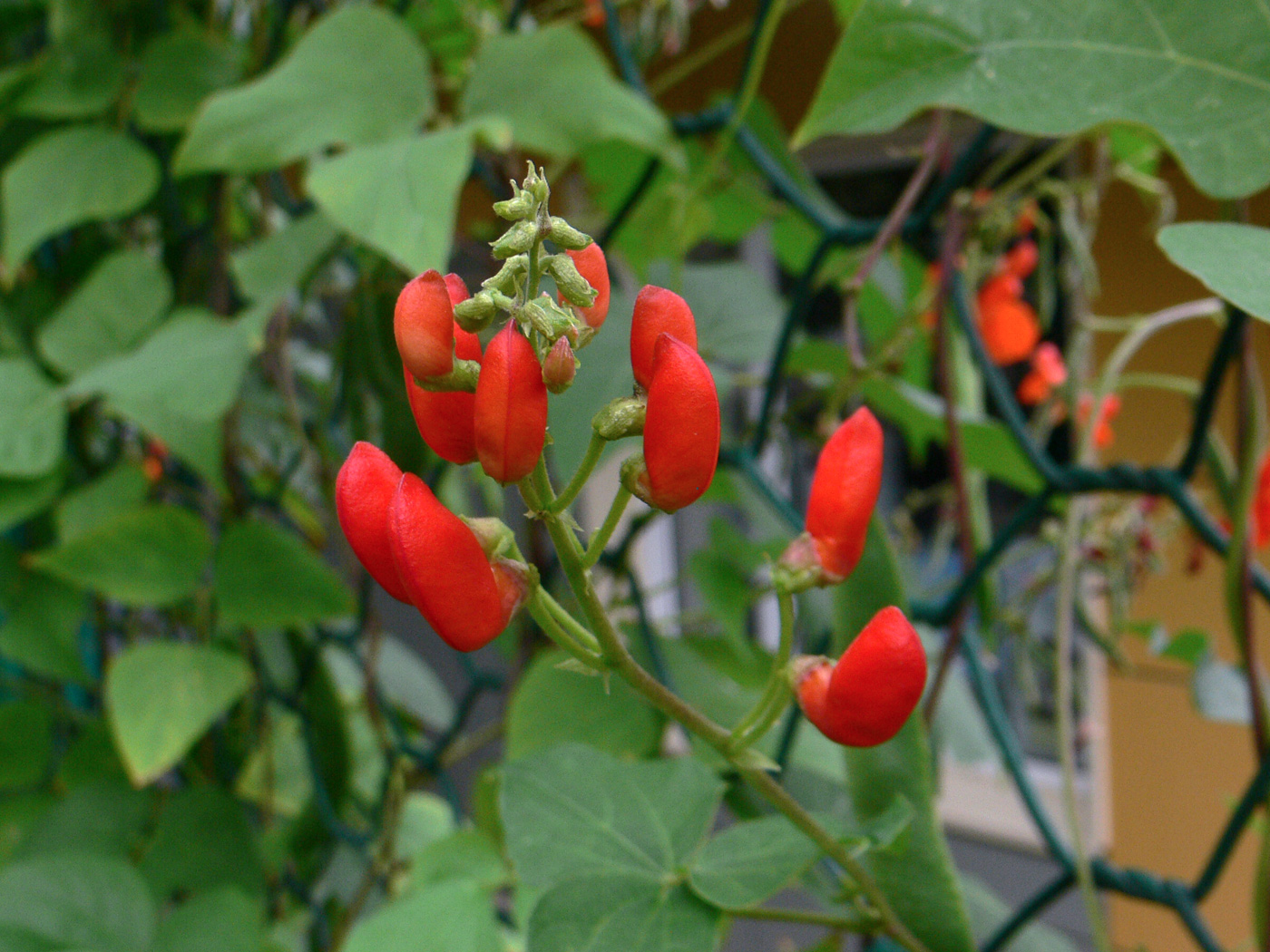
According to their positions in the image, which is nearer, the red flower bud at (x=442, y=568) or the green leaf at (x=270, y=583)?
the red flower bud at (x=442, y=568)

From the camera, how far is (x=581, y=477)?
0.15 m

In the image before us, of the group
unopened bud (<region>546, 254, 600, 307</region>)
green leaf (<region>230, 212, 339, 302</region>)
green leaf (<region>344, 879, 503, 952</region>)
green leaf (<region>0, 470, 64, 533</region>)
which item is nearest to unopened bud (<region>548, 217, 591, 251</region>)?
unopened bud (<region>546, 254, 600, 307</region>)

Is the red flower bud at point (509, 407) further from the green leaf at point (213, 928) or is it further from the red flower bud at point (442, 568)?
the green leaf at point (213, 928)

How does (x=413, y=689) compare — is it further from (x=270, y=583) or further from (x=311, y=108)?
(x=311, y=108)

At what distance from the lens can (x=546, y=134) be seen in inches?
15.9

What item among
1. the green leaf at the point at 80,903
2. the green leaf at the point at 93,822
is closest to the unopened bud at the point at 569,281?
the green leaf at the point at 80,903

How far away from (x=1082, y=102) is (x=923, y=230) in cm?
14

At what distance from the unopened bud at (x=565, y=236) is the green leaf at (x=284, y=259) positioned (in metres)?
0.35

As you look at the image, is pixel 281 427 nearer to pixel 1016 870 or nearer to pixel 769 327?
pixel 769 327

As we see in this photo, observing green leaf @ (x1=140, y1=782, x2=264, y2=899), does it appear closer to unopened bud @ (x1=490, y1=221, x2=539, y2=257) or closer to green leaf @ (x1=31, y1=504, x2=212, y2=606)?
green leaf @ (x1=31, y1=504, x2=212, y2=606)

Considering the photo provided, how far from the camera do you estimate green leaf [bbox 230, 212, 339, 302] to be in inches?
18.0

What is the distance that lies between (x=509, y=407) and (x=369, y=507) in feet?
0.11

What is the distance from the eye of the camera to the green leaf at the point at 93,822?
1.86 ft

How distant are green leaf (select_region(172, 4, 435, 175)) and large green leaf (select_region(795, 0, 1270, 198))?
0.28 meters
